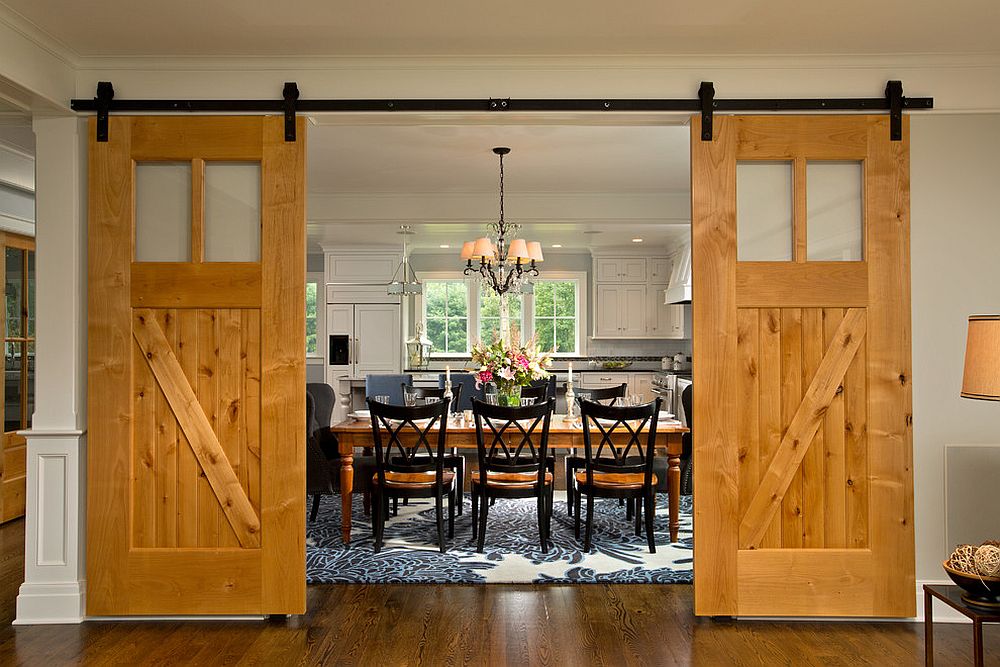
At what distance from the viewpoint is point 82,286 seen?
3.64 m

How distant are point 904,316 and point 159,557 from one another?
3.69 metres

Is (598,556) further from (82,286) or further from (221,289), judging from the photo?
(82,286)

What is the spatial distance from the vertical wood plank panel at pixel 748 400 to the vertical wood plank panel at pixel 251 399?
2.29m

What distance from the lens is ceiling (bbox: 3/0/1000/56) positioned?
3070 mm

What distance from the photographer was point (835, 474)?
3559mm

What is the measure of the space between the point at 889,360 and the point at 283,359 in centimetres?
287

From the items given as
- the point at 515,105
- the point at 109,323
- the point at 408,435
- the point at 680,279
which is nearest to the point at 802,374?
the point at 515,105

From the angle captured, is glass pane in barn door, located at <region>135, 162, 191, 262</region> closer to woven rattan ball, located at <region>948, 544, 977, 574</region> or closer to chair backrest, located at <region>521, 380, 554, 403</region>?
chair backrest, located at <region>521, 380, 554, 403</region>

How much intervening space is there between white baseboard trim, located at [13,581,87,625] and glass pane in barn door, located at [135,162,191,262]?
5.25 ft

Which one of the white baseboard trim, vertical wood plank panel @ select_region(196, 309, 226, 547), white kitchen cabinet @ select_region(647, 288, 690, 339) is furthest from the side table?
white kitchen cabinet @ select_region(647, 288, 690, 339)

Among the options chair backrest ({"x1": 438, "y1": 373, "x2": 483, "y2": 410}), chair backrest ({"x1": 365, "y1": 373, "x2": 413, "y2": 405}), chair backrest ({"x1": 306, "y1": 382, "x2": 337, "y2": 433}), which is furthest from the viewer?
chair backrest ({"x1": 365, "y1": 373, "x2": 413, "y2": 405})

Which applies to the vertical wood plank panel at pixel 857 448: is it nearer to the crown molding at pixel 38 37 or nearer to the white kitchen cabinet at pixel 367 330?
the crown molding at pixel 38 37

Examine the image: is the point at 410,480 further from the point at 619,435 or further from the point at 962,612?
the point at 962,612

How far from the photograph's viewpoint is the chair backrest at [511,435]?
457 cm
